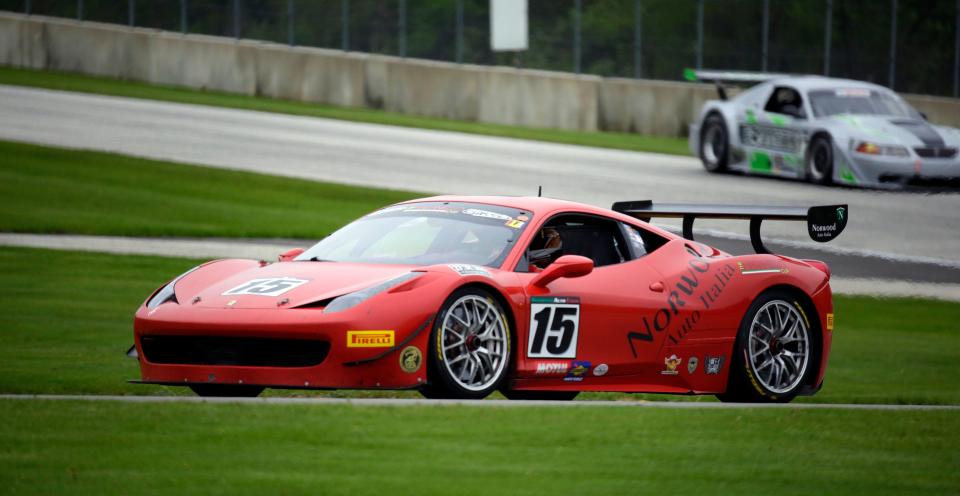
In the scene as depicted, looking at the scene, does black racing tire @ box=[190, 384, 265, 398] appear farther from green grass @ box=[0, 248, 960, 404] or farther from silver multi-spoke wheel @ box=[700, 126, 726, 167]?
silver multi-spoke wheel @ box=[700, 126, 726, 167]

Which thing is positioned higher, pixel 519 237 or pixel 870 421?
pixel 519 237

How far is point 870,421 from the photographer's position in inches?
→ 386

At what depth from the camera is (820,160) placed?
25.5 meters

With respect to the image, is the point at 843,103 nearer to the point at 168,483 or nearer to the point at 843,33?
the point at 843,33

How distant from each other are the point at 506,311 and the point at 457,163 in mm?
17565

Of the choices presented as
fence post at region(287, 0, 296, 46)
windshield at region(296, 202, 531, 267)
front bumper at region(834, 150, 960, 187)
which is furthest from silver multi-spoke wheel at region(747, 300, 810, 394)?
fence post at region(287, 0, 296, 46)

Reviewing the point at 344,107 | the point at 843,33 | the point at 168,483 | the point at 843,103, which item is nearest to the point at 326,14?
the point at 344,107

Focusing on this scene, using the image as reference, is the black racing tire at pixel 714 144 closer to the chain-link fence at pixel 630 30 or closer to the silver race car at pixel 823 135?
the silver race car at pixel 823 135

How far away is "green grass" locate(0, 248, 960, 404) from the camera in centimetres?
1129

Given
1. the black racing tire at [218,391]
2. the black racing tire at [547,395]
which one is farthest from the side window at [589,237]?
the black racing tire at [218,391]

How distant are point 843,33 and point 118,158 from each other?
1426 cm

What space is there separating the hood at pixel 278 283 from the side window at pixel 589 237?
47.0 inches

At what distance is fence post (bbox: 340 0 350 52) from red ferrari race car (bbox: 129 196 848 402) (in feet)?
92.1

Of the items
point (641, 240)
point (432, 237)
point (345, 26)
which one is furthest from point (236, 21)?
point (432, 237)
